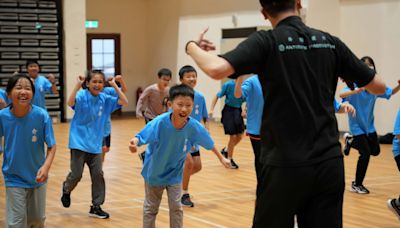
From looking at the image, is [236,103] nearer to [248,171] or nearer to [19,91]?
[248,171]

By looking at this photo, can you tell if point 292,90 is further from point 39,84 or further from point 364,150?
point 39,84

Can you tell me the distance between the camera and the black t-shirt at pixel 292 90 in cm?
284

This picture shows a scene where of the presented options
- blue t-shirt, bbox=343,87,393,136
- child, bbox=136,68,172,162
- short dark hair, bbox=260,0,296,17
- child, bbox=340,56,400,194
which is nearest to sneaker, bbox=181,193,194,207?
child, bbox=136,68,172,162

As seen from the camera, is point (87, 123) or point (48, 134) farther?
point (87, 123)

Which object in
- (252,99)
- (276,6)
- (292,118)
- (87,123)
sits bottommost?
(87,123)

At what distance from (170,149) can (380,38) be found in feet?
35.0

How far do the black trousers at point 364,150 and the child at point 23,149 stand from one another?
4903 mm

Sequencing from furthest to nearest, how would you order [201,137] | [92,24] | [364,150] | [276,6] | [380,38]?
[92,24], [380,38], [364,150], [201,137], [276,6]

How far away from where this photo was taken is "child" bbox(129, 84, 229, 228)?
531 cm

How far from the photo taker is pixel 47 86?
12.4 m

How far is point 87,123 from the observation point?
23.5 ft

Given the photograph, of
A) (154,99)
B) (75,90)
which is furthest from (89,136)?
(154,99)

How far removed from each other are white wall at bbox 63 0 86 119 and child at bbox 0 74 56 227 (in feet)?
48.4

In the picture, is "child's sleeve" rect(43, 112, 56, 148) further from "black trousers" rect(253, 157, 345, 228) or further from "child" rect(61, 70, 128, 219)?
"black trousers" rect(253, 157, 345, 228)
